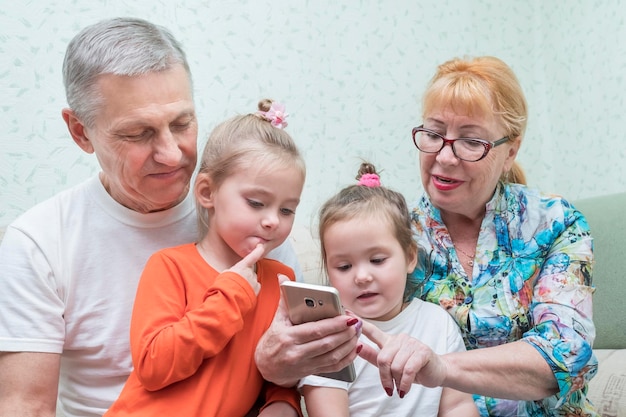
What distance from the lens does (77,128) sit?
161 cm

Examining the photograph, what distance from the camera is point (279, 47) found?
2.75 meters

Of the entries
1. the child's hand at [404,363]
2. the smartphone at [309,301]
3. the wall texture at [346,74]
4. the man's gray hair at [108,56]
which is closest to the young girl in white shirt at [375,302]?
the child's hand at [404,363]

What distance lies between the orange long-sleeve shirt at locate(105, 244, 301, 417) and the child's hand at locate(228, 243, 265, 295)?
0.06ft

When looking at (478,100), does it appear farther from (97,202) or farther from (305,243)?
(97,202)

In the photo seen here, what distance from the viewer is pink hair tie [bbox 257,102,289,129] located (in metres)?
1.62

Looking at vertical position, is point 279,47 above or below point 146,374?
above

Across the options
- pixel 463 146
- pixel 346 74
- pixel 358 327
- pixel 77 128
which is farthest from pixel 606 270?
pixel 77 128

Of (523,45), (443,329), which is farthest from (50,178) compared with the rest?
(523,45)

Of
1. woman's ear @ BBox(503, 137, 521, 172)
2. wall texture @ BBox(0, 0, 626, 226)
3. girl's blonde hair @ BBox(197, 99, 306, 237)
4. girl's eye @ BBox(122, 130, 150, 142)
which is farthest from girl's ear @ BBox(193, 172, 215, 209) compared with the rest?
wall texture @ BBox(0, 0, 626, 226)

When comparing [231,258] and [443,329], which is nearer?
[231,258]

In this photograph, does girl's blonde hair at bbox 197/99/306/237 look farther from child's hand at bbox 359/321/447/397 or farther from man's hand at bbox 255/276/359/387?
child's hand at bbox 359/321/447/397

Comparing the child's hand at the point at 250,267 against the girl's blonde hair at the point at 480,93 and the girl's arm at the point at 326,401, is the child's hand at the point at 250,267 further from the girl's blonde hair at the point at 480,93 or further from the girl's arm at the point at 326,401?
the girl's blonde hair at the point at 480,93

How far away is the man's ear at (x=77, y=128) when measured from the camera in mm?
1592

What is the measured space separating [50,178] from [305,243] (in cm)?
83
